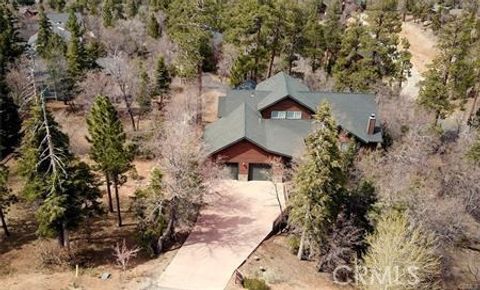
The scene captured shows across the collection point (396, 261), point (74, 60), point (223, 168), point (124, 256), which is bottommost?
point (124, 256)

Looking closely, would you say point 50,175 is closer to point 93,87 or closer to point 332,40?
point 93,87

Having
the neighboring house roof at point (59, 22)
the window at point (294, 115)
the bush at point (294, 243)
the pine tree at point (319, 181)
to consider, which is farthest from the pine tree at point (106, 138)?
the neighboring house roof at point (59, 22)

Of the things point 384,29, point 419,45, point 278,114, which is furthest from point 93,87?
point 419,45

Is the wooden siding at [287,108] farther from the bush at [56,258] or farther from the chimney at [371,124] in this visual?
the bush at [56,258]

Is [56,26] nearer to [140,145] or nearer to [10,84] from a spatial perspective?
[10,84]

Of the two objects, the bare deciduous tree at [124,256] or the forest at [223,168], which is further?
the forest at [223,168]

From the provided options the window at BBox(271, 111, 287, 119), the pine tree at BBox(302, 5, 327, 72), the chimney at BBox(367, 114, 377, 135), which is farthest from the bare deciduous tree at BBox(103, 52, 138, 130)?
the chimney at BBox(367, 114, 377, 135)
